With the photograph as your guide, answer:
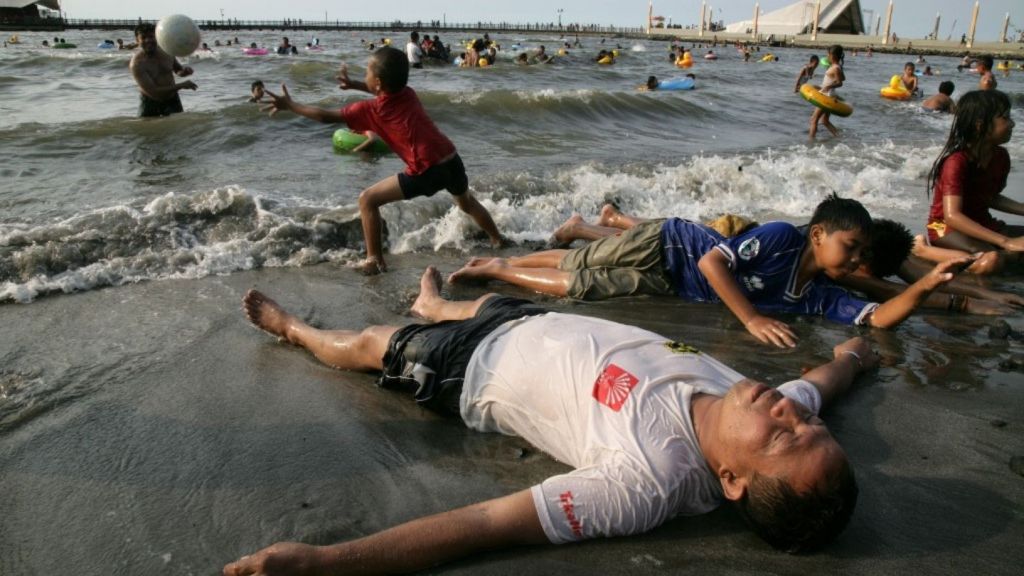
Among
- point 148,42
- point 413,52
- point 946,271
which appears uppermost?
point 413,52

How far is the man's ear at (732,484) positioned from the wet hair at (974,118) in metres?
4.35

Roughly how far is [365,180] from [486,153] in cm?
245

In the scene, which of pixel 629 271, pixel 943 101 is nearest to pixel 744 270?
pixel 629 271

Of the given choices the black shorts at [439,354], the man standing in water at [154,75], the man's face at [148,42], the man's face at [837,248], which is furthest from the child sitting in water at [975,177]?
the man's face at [148,42]

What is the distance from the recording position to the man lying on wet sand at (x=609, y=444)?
6.52ft

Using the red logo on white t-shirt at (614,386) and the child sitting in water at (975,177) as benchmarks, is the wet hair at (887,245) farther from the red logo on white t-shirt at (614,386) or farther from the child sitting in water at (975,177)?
the red logo on white t-shirt at (614,386)

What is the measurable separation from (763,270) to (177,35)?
760cm

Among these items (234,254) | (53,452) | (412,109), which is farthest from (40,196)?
(53,452)

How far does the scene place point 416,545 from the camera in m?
2.01

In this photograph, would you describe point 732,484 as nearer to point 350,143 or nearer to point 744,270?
point 744,270

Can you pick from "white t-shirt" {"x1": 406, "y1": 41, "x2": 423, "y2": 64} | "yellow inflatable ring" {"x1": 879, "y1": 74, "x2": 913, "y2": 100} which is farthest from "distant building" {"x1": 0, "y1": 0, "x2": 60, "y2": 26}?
"yellow inflatable ring" {"x1": 879, "y1": 74, "x2": 913, "y2": 100}

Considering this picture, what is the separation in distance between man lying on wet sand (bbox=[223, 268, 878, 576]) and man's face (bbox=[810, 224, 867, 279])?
117 cm

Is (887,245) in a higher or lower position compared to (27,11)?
lower

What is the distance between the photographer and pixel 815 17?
73125mm
